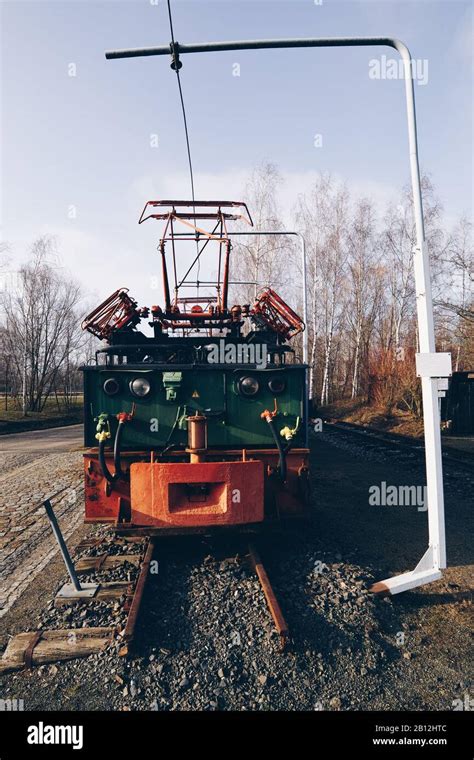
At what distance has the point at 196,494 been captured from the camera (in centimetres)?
442

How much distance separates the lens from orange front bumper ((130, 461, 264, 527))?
14.2 feet

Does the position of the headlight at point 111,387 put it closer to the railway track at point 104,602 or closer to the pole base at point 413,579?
the railway track at point 104,602

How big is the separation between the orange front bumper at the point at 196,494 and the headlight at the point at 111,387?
93 cm

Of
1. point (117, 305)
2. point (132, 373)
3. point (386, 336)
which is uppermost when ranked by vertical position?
point (386, 336)

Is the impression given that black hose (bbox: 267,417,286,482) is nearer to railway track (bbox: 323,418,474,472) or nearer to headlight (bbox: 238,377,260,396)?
headlight (bbox: 238,377,260,396)

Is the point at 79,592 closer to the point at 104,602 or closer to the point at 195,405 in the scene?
the point at 104,602

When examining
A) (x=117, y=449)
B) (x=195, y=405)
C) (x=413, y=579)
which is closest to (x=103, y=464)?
(x=117, y=449)

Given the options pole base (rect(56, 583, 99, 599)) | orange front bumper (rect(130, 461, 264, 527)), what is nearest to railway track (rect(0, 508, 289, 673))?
pole base (rect(56, 583, 99, 599))

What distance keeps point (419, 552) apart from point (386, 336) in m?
30.7

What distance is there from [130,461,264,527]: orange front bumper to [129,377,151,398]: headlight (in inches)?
33.5

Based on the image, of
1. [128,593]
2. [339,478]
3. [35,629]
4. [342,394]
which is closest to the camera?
[35,629]

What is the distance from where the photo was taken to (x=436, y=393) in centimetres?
439
